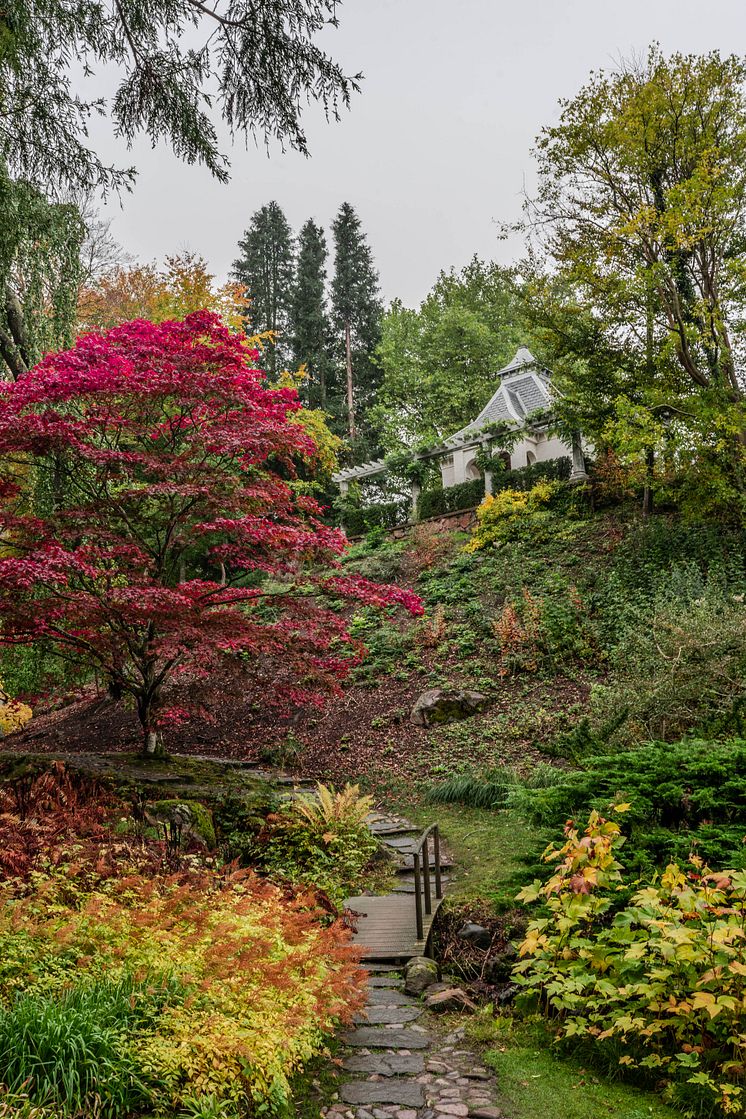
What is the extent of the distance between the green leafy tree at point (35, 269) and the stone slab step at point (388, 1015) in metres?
6.34

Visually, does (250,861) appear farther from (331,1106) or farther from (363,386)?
Answer: (363,386)

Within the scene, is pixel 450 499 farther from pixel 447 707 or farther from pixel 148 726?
pixel 148 726

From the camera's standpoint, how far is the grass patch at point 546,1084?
3.00 meters

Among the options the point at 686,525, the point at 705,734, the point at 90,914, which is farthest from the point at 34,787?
the point at 686,525

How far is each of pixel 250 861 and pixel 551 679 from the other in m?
6.02

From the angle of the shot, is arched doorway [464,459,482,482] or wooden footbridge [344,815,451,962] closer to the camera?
wooden footbridge [344,815,451,962]

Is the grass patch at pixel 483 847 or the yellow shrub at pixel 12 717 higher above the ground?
the yellow shrub at pixel 12 717

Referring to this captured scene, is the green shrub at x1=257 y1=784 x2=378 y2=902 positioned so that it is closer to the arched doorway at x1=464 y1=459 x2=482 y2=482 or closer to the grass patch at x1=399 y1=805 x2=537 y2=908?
the grass patch at x1=399 y1=805 x2=537 y2=908

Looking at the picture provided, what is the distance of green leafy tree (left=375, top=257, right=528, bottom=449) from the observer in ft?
96.6

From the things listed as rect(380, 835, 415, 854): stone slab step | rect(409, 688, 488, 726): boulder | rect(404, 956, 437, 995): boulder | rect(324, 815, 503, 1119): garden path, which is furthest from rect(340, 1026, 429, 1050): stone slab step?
rect(409, 688, 488, 726): boulder

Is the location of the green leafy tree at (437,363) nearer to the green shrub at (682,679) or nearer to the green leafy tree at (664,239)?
the green leafy tree at (664,239)

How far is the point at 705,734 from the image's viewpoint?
683 centimetres

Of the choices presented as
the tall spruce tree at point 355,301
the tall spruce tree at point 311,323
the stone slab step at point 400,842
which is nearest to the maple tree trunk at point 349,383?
the tall spruce tree at point 355,301

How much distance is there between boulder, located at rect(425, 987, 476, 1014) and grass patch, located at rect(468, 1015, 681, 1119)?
34 centimetres
